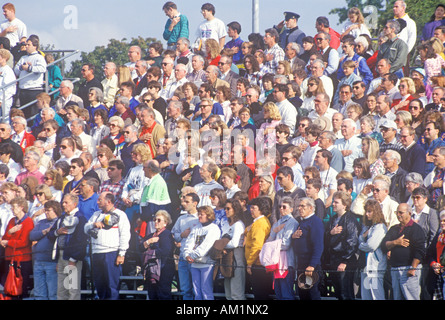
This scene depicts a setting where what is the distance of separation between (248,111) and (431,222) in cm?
368

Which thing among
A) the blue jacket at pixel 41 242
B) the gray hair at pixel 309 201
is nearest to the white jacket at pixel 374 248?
the gray hair at pixel 309 201

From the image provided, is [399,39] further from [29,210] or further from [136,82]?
[29,210]

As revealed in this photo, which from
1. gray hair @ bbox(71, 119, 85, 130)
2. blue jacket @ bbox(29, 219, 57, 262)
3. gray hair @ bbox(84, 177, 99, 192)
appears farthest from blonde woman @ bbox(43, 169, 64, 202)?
gray hair @ bbox(71, 119, 85, 130)

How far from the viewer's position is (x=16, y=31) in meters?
16.5

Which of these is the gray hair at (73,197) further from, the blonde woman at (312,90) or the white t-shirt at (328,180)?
the blonde woman at (312,90)

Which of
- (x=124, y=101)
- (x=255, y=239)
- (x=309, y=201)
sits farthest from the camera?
(x=124, y=101)

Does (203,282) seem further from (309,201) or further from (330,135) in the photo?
(330,135)

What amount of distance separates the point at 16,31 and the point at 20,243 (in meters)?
7.23

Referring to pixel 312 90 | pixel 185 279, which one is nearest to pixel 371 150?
pixel 312 90

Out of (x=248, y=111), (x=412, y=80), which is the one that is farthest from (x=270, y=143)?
(x=412, y=80)

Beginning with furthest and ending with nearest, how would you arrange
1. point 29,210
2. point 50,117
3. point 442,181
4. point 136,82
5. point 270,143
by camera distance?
point 136,82
point 50,117
point 270,143
point 29,210
point 442,181

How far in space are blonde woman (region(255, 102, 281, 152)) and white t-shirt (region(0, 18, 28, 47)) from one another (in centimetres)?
621

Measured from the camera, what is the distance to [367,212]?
9.40m
